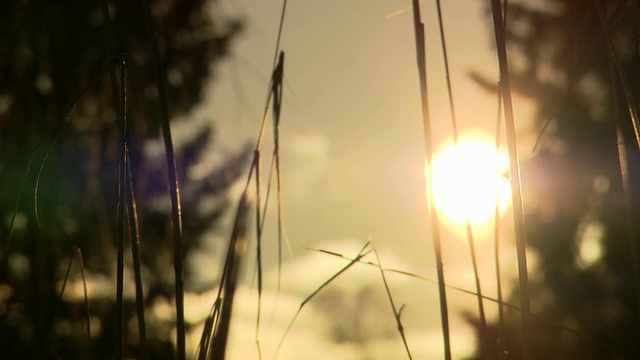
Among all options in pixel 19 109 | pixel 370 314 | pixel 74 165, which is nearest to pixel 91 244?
pixel 74 165

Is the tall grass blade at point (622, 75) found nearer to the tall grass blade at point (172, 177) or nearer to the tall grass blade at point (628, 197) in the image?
the tall grass blade at point (628, 197)

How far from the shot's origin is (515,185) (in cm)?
51

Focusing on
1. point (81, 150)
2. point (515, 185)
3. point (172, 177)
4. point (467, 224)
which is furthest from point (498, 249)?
point (81, 150)

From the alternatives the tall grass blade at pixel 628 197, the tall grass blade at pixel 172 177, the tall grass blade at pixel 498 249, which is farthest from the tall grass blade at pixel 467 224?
the tall grass blade at pixel 172 177

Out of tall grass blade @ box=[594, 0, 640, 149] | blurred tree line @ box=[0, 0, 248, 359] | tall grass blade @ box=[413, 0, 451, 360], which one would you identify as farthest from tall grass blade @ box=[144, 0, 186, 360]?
tall grass blade @ box=[594, 0, 640, 149]

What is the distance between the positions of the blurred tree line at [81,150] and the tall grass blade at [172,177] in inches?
0.4

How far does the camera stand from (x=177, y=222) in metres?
0.47

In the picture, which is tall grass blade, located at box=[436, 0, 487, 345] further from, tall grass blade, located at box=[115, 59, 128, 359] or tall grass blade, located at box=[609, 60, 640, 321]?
tall grass blade, located at box=[115, 59, 128, 359]

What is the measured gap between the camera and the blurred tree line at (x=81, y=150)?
23.0 inches

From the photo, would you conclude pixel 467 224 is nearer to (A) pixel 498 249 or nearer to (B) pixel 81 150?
(A) pixel 498 249

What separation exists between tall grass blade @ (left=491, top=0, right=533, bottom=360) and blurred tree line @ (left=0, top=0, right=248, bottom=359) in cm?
27

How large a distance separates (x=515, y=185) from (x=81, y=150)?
3217mm

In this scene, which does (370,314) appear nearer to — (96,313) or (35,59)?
(96,313)

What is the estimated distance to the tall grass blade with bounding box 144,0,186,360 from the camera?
46 cm
